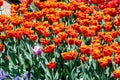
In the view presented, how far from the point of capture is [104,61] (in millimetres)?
3781

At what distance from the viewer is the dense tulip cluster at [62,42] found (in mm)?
4109

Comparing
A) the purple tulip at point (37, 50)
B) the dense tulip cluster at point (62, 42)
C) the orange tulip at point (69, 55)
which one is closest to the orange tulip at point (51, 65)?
the dense tulip cluster at point (62, 42)

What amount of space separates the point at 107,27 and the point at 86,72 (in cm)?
73

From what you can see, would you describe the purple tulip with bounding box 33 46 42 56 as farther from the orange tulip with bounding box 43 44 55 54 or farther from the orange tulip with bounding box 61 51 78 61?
the orange tulip with bounding box 61 51 78 61

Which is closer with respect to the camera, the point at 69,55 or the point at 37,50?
the point at 69,55

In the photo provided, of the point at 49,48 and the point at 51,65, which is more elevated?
the point at 49,48

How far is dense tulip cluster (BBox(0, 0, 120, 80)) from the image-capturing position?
162 inches

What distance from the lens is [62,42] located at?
15.5 feet

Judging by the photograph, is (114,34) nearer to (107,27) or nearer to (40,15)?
(107,27)

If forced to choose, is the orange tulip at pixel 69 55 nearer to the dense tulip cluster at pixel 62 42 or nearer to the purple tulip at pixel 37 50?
the dense tulip cluster at pixel 62 42

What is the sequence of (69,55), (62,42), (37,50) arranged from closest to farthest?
(69,55), (37,50), (62,42)

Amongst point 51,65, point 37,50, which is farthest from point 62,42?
point 51,65

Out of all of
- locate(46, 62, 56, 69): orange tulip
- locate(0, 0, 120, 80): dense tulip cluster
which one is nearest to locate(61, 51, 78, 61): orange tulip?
locate(0, 0, 120, 80): dense tulip cluster

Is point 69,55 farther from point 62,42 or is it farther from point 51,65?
point 62,42
